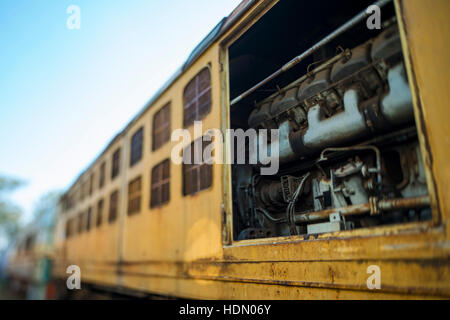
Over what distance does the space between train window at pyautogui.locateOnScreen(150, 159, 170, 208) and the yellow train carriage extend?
0.12 feet

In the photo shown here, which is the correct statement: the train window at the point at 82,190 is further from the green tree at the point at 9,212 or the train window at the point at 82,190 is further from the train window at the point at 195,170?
the green tree at the point at 9,212

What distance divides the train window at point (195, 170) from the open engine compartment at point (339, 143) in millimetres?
487

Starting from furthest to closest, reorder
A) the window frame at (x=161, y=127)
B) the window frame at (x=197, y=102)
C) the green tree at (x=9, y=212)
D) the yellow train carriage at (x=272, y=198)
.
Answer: the green tree at (x=9, y=212) < the window frame at (x=161, y=127) < the window frame at (x=197, y=102) < the yellow train carriage at (x=272, y=198)

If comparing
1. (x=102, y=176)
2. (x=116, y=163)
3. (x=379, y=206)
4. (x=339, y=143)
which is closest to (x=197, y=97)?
(x=339, y=143)

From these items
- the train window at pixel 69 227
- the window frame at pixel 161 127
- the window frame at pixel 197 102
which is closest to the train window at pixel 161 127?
the window frame at pixel 161 127

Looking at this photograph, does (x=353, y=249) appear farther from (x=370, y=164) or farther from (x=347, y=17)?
(x=347, y=17)

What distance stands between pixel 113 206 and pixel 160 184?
9.47ft

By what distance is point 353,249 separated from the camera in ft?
7.52

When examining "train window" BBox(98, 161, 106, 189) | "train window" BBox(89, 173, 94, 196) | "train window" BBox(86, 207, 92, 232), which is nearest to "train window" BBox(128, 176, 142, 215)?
"train window" BBox(98, 161, 106, 189)

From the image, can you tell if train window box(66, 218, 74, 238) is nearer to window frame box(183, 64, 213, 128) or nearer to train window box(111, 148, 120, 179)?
train window box(111, 148, 120, 179)

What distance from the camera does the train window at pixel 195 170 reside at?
13.8 ft
